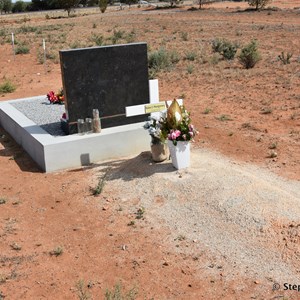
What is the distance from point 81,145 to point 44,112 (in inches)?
111

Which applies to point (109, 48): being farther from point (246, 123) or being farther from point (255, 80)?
point (255, 80)

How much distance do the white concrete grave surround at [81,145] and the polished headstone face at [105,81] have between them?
1.45 ft

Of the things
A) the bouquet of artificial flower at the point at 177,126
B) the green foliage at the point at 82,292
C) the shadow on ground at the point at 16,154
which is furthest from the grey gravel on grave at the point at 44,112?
the green foliage at the point at 82,292

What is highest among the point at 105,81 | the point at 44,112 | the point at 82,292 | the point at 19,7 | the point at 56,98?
the point at 19,7

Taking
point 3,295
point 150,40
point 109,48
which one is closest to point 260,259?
point 3,295

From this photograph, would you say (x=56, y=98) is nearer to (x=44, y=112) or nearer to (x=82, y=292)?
(x=44, y=112)

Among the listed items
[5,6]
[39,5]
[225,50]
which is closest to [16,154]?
A: [225,50]

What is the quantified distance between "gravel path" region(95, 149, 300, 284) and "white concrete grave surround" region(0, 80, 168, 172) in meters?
0.56

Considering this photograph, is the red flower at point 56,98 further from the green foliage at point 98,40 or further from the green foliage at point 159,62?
the green foliage at point 98,40

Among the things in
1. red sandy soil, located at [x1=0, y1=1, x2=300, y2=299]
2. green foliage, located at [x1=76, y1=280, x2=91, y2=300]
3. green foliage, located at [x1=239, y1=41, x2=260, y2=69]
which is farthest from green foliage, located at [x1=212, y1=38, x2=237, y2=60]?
green foliage, located at [x1=76, y1=280, x2=91, y2=300]

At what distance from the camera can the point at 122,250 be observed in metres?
5.95

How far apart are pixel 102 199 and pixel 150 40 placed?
2251 centimetres

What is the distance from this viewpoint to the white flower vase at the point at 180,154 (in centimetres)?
762

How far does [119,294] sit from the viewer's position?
181 inches
